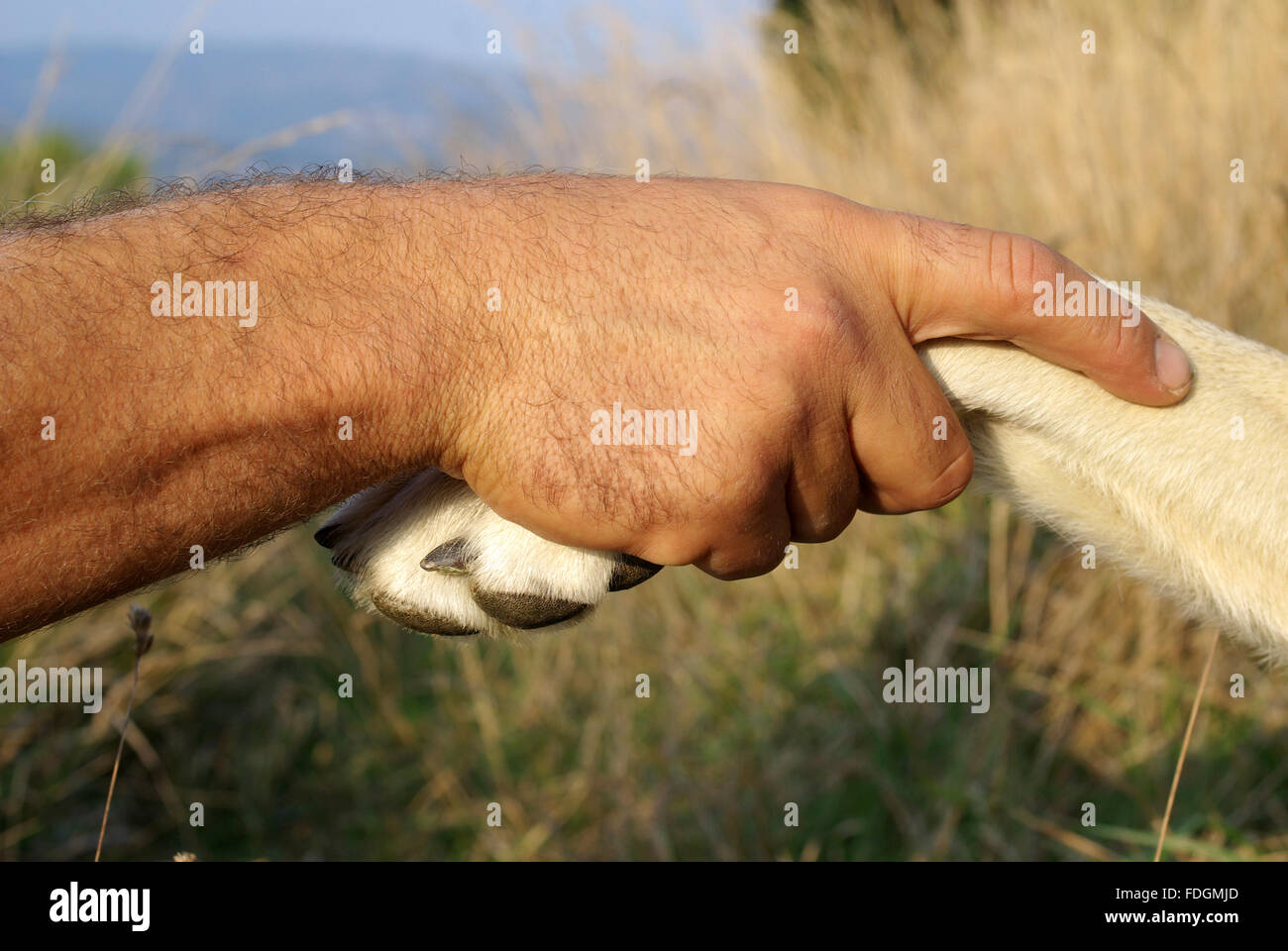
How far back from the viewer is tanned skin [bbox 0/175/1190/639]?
120 centimetres

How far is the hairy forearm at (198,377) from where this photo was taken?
118cm

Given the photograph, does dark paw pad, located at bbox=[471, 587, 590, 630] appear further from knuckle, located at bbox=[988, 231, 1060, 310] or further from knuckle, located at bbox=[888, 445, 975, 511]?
knuckle, located at bbox=[988, 231, 1060, 310]

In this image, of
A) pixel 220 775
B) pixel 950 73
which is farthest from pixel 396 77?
pixel 220 775

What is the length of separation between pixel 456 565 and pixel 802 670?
214cm

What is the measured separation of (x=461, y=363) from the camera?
4.03ft

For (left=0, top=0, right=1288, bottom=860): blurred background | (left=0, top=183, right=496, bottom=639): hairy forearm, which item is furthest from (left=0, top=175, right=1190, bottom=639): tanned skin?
(left=0, top=0, right=1288, bottom=860): blurred background

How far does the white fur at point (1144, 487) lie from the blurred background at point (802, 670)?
2.93 feet

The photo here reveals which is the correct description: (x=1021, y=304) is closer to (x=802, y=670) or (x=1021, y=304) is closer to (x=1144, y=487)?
(x=1144, y=487)

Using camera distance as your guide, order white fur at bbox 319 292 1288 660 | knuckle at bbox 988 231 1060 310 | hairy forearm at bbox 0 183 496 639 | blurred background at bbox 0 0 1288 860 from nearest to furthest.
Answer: hairy forearm at bbox 0 183 496 639 → knuckle at bbox 988 231 1060 310 → white fur at bbox 319 292 1288 660 → blurred background at bbox 0 0 1288 860

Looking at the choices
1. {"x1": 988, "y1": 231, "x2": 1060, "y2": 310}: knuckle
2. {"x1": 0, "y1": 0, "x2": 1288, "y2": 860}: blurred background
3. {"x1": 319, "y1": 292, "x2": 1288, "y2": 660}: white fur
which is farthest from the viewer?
{"x1": 0, "y1": 0, "x2": 1288, "y2": 860}: blurred background

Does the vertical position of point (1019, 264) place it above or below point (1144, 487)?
above

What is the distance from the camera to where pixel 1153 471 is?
1.48 meters

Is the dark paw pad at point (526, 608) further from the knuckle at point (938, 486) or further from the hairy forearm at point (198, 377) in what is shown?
the knuckle at point (938, 486)

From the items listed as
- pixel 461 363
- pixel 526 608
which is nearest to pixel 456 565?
pixel 526 608
